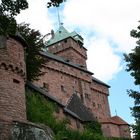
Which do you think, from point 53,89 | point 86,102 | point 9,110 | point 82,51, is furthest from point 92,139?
point 82,51

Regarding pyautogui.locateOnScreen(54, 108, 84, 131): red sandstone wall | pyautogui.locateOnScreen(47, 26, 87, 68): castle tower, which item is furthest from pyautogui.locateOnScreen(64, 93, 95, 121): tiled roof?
pyautogui.locateOnScreen(47, 26, 87, 68): castle tower

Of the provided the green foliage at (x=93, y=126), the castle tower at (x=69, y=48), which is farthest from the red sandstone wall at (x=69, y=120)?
the castle tower at (x=69, y=48)

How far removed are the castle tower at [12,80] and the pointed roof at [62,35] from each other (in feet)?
149

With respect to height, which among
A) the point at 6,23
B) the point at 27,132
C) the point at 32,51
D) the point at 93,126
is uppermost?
the point at 32,51

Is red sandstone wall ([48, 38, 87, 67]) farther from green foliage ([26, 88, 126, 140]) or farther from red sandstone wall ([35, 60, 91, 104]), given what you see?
green foliage ([26, 88, 126, 140])

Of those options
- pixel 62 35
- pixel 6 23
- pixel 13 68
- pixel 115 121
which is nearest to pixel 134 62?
pixel 13 68

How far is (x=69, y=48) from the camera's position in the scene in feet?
214

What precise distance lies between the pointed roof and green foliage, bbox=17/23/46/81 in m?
36.7

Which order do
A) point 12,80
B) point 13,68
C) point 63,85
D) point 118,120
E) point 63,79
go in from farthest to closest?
point 118,120, point 63,79, point 63,85, point 13,68, point 12,80

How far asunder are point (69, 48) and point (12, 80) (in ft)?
146

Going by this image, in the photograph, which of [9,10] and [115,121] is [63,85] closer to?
[115,121]

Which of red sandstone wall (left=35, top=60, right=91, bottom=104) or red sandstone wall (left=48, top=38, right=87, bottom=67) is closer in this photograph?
red sandstone wall (left=35, top=60, right=91, bottom=104)

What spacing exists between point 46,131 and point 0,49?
433cm

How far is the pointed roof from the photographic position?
68219mm
